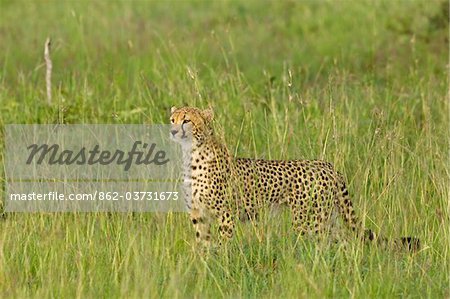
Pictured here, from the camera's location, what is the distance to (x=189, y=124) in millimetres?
5715

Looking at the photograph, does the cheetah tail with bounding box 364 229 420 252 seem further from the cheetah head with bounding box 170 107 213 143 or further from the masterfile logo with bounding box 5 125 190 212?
the masterfile logo with bounding box 5 125 190 212

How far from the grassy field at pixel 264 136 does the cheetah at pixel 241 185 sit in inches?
4.0

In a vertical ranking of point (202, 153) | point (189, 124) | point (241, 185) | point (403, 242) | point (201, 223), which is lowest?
point (403, 242)

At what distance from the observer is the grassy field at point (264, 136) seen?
5152mm

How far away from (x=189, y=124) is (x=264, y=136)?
5.39 feet

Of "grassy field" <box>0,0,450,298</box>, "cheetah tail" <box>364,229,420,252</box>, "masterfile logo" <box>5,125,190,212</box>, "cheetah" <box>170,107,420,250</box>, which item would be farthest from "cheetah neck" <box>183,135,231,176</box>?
"cheetah tail" <box>364,229,420,252</box>

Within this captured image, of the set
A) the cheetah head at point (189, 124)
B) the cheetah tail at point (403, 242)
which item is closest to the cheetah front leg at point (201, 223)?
the cheetah head at point (189, 124)

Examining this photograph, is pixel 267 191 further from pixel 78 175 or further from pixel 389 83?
pixel 389 83

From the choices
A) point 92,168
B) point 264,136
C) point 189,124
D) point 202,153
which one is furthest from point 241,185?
point 264,136

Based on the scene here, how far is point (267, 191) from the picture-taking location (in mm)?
5922

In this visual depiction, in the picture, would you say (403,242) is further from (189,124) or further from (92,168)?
(92,168)

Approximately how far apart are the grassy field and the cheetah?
10 centimetres

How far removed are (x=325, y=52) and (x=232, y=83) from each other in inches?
137

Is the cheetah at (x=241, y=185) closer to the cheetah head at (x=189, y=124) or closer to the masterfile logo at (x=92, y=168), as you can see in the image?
the cheetah head at (x=189, y=124)
